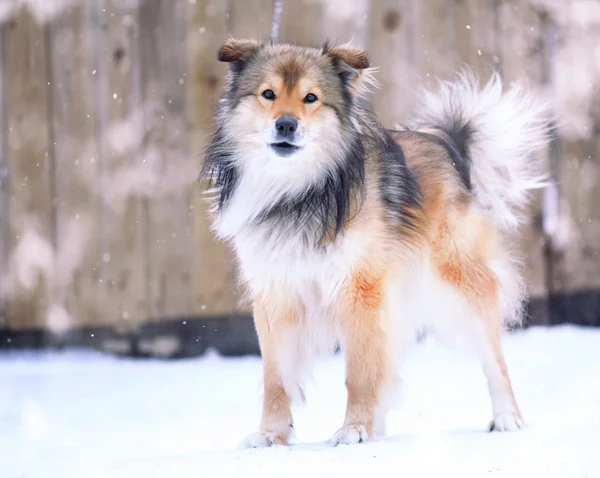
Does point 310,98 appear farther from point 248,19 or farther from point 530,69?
point 530,69

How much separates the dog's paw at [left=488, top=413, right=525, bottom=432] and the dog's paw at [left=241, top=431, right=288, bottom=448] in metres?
0.82

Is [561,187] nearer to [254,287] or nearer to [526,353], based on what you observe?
[526,353]

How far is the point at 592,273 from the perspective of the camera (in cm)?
525

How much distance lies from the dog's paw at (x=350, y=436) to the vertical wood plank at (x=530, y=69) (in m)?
2.37

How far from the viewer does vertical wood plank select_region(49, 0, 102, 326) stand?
4980mm

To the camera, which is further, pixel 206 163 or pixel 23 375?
pixel 23 375

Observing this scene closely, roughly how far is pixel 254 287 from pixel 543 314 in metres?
2.49

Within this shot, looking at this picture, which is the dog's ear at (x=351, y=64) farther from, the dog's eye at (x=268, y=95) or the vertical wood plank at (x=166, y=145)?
the vertical wood plank at (x=166, y=145)

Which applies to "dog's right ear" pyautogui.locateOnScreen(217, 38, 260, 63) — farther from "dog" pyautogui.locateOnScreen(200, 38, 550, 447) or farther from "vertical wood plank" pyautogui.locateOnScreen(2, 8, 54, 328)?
"vertical wood plank" pyautogui.locateOnScreen(2, 8, 54, 328)

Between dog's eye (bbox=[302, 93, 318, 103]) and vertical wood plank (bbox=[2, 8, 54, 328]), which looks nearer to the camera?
dog's eye (bbox=[302, 93, 318, 103])

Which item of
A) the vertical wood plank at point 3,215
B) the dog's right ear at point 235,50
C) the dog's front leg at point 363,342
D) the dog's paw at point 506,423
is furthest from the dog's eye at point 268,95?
the vertical wood plank at point 3,215

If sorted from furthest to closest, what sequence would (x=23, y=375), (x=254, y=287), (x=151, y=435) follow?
1. (x=23, y=375)
2. (x=151, y=435)
3. (x=254, y=287)

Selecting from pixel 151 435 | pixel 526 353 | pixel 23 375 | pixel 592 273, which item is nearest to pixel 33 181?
pixel 23 375

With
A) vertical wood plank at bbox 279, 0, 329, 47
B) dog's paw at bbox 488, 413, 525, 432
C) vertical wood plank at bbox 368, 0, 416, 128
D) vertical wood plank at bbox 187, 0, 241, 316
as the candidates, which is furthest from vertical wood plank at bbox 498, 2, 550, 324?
dog's paw at bbox 488, 413, 525, 432
